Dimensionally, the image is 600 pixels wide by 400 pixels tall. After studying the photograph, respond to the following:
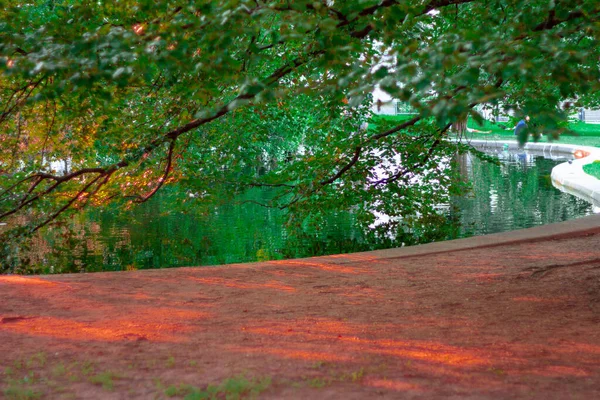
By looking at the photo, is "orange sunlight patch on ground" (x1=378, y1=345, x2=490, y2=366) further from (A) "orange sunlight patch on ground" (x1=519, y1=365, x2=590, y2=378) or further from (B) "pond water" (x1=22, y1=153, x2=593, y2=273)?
(B) "pond water" (x1=22, y1=153, x2=593, y2=273)

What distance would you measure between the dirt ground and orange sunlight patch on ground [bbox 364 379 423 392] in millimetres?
10

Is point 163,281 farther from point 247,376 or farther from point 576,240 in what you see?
point 576,240

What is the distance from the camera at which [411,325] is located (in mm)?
4680

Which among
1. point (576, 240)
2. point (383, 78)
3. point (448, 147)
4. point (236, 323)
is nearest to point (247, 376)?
point (236, 323)

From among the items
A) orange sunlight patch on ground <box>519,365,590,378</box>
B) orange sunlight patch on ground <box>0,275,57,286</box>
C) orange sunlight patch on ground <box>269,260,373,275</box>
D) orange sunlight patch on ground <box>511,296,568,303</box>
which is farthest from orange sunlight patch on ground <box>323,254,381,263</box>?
orange sunlight patch on ground <box>519,365,590,378</box>

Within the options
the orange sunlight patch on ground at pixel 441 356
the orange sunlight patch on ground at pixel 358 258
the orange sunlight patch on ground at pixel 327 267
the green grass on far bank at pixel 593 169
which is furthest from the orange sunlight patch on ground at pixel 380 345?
the green grass on far bank at pixel 593 169

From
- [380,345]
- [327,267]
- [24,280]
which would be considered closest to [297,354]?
[380,345]

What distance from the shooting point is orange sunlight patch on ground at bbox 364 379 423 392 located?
3.40m

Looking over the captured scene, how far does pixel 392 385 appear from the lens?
3449mm

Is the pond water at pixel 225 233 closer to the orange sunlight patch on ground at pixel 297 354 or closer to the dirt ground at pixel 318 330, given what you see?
the dirt ground at pixel 318 330

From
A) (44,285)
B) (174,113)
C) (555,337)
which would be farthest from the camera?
(174,113)

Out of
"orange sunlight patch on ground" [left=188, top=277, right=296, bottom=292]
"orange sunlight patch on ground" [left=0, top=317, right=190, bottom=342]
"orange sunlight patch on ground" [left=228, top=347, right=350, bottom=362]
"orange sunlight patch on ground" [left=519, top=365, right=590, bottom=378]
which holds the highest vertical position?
"orange sunlight patch on ground" [left=188, top=277, right=296, bottom=292]

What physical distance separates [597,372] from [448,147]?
20.7ft

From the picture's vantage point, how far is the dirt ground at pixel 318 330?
3.52m
